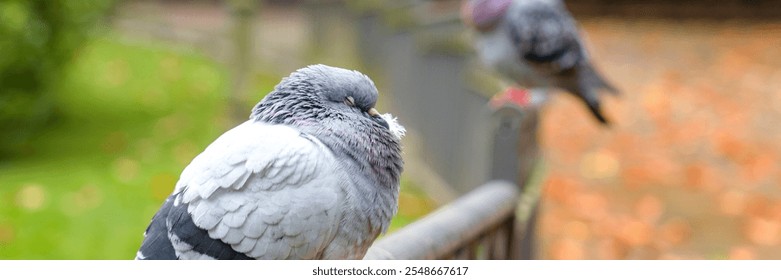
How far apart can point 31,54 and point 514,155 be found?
3277mm

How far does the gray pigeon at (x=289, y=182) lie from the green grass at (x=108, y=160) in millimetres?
2768

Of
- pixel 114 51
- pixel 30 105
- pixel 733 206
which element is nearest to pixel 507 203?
pixel 733 206

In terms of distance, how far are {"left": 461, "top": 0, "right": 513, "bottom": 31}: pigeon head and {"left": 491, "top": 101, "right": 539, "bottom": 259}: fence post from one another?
72 centimetres

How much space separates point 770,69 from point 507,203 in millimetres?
8701

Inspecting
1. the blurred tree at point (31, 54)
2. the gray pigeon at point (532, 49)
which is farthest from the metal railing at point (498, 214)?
the blurred tree at point (31, 54)

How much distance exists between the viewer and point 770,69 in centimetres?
1067

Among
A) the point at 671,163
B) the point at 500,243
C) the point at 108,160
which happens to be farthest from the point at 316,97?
the point at 671,163

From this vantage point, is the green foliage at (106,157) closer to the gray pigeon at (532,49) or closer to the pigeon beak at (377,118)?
the gray pigeon at (532,49)

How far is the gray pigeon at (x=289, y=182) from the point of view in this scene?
1.57m

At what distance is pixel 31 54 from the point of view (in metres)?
5.27

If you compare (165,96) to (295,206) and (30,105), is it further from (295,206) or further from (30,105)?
(295,206)

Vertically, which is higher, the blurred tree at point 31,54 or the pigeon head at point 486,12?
the pigeon head at point 486,12

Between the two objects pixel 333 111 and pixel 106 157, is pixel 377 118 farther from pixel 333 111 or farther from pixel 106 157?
pixel 106 157
